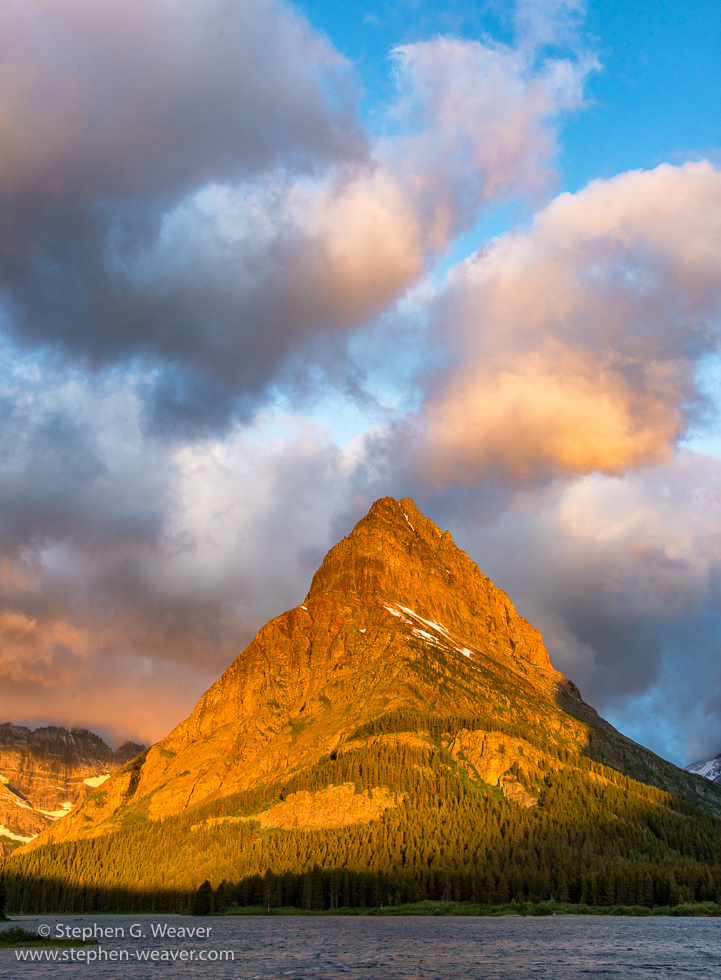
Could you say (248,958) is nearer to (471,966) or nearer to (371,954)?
(371,954)

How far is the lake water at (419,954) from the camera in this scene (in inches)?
4114

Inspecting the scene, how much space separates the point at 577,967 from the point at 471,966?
14.5 metres

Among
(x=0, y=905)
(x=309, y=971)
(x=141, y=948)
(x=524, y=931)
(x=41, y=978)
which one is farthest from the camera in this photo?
(x=0, y=905)

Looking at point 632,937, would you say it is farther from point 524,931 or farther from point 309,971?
point 309,971

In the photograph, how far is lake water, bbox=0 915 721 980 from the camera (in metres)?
104

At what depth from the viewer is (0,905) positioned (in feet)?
635

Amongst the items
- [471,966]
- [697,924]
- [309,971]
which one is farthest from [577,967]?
[697,924]

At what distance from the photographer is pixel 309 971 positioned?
108250mm

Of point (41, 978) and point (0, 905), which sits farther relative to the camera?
point (0, 905)

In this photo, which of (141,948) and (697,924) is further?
(697,924)

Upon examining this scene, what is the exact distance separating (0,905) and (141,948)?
61.9m

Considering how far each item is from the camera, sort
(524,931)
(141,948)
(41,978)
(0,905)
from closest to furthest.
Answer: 1. (41,978)
2. (141,948)
3. (524,931)
4. (0,905)

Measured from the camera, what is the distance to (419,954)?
129750 millimetres

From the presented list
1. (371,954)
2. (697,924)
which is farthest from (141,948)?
(697,924)
